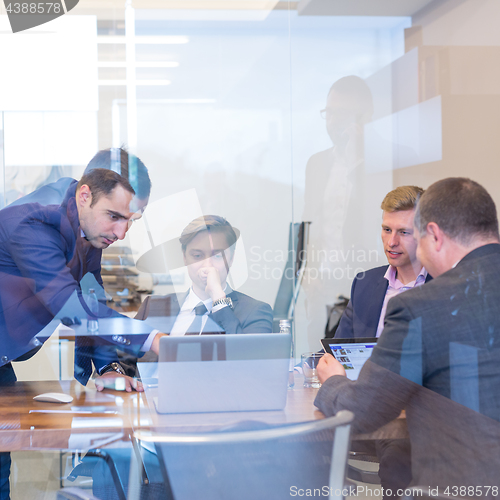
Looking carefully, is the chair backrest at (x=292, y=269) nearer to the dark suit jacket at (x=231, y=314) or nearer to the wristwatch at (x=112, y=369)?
the dark suit jacket at (x=231, y=314)

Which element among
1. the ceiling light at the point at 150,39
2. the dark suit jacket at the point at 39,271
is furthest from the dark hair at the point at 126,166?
the ceiling light at the point at 150,39

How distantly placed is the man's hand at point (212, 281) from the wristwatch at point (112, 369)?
45cm

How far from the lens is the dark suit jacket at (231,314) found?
1.95 m

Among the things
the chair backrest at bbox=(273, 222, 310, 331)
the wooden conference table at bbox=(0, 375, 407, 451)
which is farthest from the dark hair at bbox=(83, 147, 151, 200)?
the wooden conference table at bbox=(0, 375, 407, 451)

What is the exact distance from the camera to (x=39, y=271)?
1960 millimetres

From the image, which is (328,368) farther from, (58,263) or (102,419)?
(58,263)

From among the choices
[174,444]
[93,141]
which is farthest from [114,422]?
[93,141]

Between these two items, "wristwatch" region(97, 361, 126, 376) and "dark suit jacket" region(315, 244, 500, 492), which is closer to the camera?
"dark suit jacket" region(315, 244, 500, 492)

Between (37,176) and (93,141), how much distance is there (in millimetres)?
318

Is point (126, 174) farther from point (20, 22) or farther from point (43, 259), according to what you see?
point (20, 22)

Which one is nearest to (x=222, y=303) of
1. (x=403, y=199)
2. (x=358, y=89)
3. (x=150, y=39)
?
(x=403, y=199)

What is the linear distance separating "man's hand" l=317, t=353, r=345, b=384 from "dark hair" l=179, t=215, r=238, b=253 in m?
0.91

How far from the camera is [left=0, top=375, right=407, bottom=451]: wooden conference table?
4.42 ft

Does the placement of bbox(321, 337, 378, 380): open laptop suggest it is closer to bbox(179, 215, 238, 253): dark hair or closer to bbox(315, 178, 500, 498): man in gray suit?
bbox(315, 178, 500, 498): man in gray suit
